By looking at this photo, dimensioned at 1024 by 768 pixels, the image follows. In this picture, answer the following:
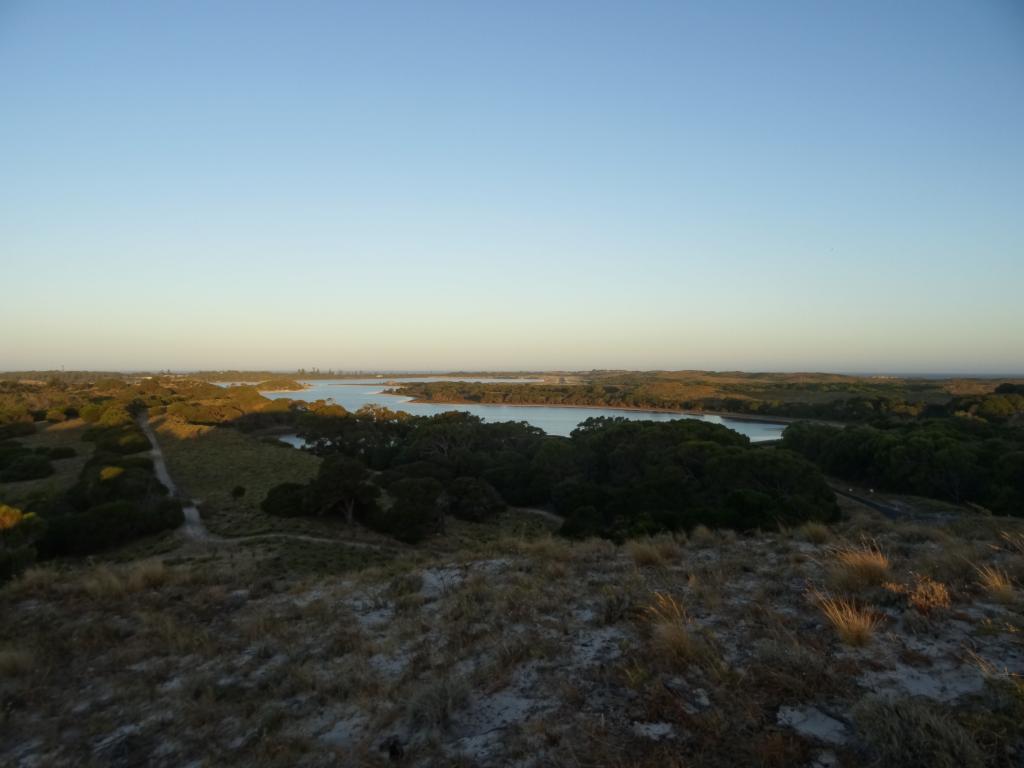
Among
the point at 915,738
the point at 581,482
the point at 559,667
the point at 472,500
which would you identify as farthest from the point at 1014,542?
the point at 581,482

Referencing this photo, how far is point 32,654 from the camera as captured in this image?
5.63m

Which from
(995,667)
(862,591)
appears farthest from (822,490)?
(995,667)

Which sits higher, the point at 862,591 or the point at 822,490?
the point at 862,591

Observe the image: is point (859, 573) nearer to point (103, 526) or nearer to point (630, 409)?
point (103, 526)

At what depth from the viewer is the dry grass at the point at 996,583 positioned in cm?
482

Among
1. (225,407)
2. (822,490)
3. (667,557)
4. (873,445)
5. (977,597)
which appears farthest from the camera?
(225,407)

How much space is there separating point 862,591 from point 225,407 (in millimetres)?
73947

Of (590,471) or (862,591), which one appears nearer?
(862,591)

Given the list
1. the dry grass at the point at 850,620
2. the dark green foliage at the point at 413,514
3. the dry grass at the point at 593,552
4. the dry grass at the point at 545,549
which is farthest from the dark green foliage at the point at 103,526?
the dry grass at the point at 850,620

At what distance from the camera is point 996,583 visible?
4.99 m

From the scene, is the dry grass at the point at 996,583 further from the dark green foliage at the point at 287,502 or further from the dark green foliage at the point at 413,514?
the dark green foliage at the point at 287,502

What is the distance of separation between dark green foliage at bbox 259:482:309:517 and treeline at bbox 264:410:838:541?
0.06 meters

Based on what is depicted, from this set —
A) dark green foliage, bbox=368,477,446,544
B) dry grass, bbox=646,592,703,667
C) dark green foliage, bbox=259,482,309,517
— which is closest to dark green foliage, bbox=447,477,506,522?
dark green foliage, bbox=368,477,446,544

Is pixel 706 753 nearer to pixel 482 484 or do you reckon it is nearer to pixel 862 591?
pixel 862 591
